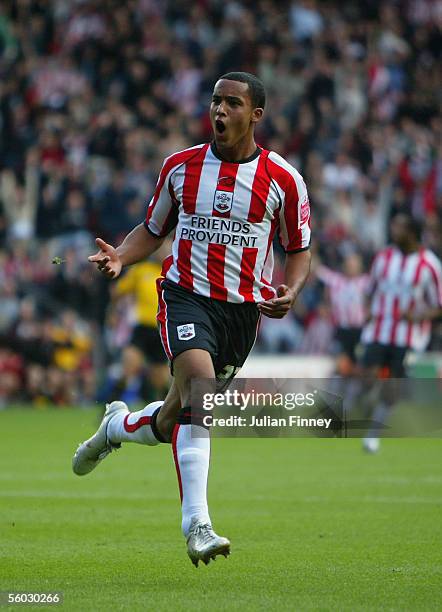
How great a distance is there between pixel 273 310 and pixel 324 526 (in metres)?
2.21

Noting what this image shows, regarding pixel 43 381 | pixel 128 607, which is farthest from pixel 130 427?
pixel 43 381

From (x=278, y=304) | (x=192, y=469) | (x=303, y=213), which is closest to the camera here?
(x=192, y=469)

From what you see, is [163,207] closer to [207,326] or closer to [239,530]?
[207,326]

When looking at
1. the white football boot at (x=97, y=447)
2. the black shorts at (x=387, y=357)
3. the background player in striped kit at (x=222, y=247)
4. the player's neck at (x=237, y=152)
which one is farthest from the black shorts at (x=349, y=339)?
the player's neck at (x=237, y=152)

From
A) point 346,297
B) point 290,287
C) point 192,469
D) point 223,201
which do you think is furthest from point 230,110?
point 346,297

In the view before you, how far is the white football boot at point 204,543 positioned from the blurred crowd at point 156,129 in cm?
1285

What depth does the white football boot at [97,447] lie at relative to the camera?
7.35m

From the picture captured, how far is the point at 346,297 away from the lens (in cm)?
1925

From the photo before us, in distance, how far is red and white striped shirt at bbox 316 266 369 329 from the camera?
19141mm

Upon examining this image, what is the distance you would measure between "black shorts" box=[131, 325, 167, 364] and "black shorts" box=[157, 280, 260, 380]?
8709mm

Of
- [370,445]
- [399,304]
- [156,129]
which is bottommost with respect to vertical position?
[370,445]

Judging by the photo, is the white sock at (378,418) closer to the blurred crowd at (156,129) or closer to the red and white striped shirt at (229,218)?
the blurred crowd at (156,129)

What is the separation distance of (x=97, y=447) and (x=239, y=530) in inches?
39.0

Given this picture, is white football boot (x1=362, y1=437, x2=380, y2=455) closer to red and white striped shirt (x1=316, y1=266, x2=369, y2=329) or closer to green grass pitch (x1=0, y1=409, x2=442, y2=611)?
green grass pitch (x1=0, y1=409, x2=442, y2=611)
